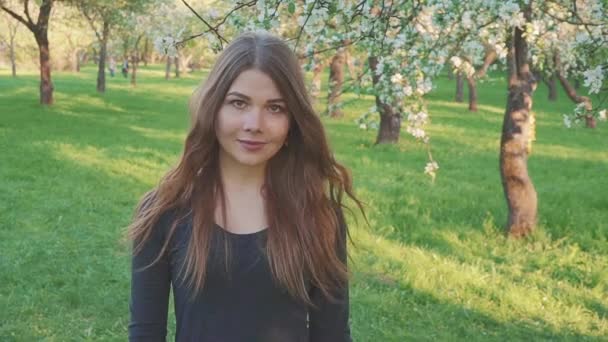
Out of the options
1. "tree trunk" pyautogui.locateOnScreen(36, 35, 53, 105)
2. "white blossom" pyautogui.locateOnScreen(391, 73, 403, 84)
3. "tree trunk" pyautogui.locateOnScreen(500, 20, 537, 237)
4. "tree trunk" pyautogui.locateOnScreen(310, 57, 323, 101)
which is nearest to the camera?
"tree trunk" pyautogui.locateOnScreen(310, 57, 323, 101)

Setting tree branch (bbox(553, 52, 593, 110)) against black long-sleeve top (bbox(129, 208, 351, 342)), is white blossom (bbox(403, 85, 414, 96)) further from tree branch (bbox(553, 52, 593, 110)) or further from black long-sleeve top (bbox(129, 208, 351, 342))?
black long-sleeve top (bbox(129, 208, 351, 342))

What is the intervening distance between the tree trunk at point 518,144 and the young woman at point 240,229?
5.70 m

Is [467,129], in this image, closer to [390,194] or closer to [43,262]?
[390,194]

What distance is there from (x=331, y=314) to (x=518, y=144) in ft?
19.2

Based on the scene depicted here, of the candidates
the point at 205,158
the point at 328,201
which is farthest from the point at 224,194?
the point at 328,201

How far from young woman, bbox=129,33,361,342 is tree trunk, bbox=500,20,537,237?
5.70 meters

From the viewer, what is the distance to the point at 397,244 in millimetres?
7145

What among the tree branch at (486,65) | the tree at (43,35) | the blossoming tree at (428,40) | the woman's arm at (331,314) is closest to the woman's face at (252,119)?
the woman's arm at (331,314)

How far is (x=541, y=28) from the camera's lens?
7113 millimetres

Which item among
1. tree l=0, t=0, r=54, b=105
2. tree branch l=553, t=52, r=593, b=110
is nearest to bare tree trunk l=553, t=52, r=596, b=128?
tree branch l=553, t=52, r=593, b=110

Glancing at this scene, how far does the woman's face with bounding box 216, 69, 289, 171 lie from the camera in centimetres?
184

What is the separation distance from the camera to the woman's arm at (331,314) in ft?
6.62

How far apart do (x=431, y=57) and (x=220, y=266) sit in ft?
15.2

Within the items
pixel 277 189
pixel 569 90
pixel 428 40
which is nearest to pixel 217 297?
pixel 277 189
